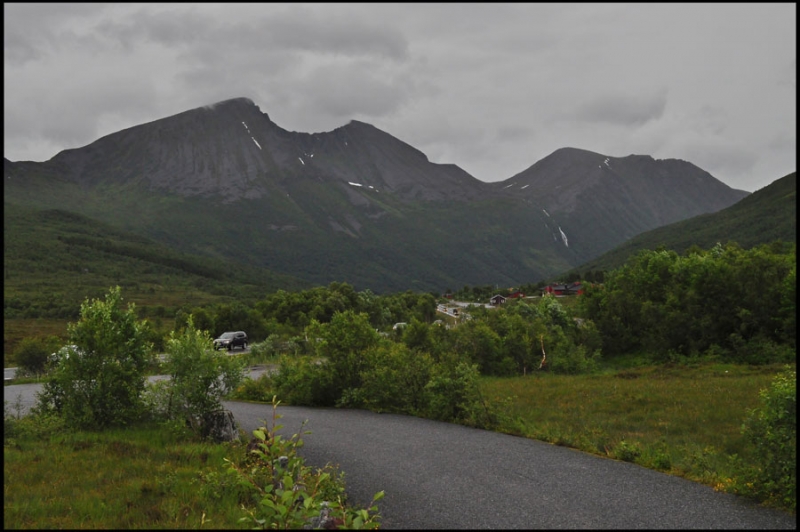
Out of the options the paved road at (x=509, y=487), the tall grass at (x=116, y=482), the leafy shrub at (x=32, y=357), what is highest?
the tall grass at (x=116, y=482)

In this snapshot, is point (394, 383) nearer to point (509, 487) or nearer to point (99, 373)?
point (99, 373)

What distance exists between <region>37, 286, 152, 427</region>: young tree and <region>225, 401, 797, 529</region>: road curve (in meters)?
5.68

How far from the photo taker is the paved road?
988cm

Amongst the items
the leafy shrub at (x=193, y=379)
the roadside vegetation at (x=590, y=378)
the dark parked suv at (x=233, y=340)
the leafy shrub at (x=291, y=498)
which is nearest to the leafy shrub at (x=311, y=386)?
the roadside vegetation at (x=590, y=378)

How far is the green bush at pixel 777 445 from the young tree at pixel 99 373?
16.0m

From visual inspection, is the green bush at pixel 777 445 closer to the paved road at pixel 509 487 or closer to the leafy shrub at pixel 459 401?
the paved road at pixel 509 487

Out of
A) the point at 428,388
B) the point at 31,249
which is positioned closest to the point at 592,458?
the point at 428,388

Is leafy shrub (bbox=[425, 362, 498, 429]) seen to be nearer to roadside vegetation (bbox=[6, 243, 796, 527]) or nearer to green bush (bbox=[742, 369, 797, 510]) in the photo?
roadside vegetation (bbox=[6, 243, 796, 527])

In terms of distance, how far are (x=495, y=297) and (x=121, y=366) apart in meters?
143

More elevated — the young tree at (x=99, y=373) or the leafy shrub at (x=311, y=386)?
the young tree at (x=99, y=373)

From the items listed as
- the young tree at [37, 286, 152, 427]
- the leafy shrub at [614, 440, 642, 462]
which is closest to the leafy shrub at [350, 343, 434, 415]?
the leafy shrub at [614, 440, 642, 462]

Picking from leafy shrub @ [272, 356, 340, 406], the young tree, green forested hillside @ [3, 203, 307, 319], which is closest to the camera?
the young tree

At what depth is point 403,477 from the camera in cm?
1258

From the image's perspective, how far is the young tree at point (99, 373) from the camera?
1578 cm
